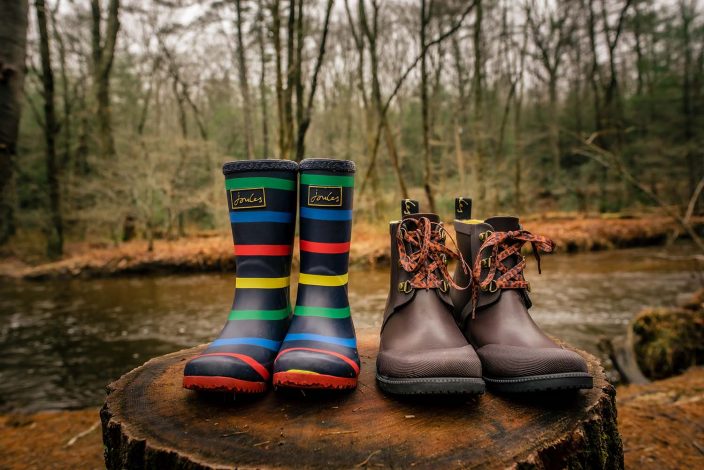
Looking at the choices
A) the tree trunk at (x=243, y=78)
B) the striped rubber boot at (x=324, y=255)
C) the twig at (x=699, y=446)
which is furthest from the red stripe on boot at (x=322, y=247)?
the tree trunk at (x=243, y=78)

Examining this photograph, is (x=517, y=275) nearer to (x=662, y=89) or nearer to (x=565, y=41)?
(x=565, y=41)

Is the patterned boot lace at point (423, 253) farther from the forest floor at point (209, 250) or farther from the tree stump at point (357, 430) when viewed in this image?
the forest floor at point (209, 250)

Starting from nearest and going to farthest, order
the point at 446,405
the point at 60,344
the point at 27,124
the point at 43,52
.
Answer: the point at 446,405 → the point at 60,344 → the point at 43,52 → the point at 27,124

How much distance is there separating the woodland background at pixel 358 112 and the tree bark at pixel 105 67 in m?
0.04

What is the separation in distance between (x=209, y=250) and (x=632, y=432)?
8.15 m

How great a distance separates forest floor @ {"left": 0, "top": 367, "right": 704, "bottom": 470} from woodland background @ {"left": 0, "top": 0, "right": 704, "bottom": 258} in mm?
6636

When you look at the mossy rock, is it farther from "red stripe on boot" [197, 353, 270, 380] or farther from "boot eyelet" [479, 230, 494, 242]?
"red stripe on boot" [197, 353, 270, 380]

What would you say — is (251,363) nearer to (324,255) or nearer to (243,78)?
(324,255)

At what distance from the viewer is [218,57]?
48.7 ft

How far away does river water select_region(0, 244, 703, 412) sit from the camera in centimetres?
371

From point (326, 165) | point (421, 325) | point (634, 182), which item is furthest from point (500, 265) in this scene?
point (634, 182)

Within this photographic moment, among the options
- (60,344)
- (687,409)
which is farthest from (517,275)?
(60,344)

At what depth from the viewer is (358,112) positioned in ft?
53.7

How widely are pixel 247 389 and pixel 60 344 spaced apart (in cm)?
462
